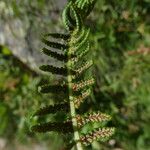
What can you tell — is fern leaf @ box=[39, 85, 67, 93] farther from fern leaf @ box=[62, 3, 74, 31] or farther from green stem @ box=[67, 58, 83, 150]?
fern leaf @ box=[62, 3, 74, 31]

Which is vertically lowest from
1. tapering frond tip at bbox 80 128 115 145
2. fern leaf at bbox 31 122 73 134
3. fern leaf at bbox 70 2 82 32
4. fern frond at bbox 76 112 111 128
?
tapering frond tip at bbox 80 128 115 145

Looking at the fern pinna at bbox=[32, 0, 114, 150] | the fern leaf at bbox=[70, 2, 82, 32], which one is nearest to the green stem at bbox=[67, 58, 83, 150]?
the fern pinna at bbox=[32, 0, 114, 150]

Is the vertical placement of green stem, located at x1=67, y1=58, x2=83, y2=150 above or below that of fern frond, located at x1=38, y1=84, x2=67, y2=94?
below

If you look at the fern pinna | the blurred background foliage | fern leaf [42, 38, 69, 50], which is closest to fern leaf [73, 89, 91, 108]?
the fern pinna

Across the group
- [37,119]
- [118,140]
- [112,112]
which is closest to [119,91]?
[112,112]

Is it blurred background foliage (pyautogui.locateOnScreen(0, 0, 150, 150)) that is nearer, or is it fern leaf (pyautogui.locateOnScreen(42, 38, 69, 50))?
fern leaf (pyautogui.locateOnScreen(42, 38, 69, 50))

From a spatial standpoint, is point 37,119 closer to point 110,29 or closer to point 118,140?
point 118,140
